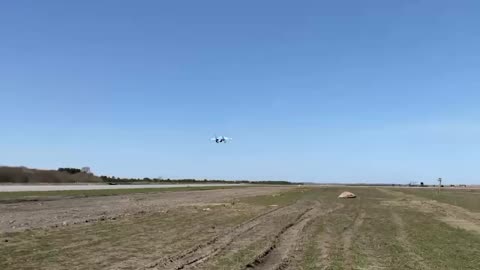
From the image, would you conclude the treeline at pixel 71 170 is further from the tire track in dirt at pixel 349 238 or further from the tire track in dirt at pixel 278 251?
the tire track in dirt at pixel 278 251

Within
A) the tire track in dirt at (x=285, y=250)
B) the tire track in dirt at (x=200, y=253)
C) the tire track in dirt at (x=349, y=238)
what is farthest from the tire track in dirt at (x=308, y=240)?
the tire track in dirt at (x=200, y=253)

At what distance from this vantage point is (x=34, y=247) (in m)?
17.3

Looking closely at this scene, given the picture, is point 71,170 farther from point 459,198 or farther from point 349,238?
point 349,238

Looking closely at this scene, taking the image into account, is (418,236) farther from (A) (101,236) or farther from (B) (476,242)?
(A) (101,236)

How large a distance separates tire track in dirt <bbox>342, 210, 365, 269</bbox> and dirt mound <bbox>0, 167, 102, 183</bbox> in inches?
4878

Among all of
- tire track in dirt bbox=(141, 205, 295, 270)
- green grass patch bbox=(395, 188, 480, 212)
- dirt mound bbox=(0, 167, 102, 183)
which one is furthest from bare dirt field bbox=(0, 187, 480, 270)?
dirt mound bbox=(0, 167, 102, 183)

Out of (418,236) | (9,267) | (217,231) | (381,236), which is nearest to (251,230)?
(217,231)

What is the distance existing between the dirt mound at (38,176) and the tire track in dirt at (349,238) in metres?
124

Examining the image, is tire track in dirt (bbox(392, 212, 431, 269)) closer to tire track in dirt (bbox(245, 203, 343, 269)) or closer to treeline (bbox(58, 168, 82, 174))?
tire track in dirt (bbox(245, 203, 343, 269))

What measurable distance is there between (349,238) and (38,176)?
146 m

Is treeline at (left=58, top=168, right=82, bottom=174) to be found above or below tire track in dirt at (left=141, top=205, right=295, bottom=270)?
above

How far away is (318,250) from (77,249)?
7.90m

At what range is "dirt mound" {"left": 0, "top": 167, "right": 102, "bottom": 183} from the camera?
13648cm

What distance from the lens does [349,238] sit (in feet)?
69.6
